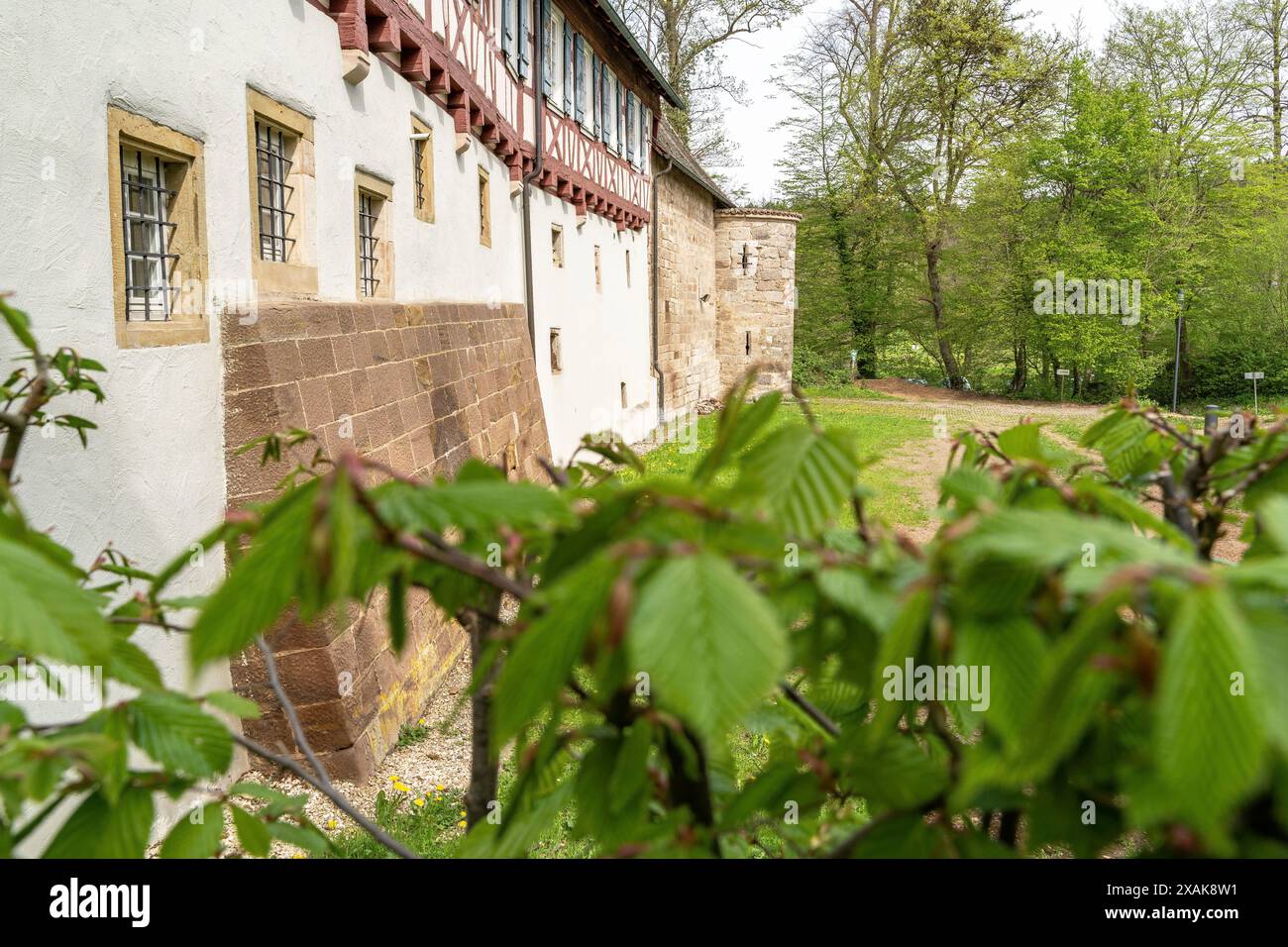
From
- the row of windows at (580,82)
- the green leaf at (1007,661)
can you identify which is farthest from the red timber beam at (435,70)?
the green leaf at (1007,661)

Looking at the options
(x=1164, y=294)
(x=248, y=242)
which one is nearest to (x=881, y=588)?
(x=248, y=242)

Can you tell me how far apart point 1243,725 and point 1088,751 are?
224 millimetres

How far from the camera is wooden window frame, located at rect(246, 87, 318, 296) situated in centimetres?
526

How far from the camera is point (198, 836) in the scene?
3.53 ft

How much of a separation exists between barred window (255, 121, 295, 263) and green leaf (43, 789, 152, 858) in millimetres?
4958

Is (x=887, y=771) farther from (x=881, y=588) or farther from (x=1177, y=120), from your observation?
(x=1177, y=120)

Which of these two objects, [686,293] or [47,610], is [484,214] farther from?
[686,293]

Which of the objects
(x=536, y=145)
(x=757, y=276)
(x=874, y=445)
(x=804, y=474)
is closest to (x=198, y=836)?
(x=804, y=474)

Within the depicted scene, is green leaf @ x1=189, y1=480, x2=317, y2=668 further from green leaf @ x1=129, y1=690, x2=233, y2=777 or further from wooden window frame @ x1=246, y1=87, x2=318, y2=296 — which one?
wooden window frame @ x1=246, y1=87, x2=318, y2=296

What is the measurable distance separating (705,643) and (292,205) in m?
5.84

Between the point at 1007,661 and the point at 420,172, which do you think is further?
the point at 420,172

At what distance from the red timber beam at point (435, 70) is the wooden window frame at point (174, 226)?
182 cm

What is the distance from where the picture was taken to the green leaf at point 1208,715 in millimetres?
552

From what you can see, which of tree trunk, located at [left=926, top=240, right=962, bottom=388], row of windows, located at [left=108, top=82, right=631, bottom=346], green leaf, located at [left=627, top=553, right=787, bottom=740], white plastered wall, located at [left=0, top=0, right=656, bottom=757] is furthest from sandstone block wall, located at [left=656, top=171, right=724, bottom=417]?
green leaf, located at [left=627, top=553, right=787, bottom=740]
